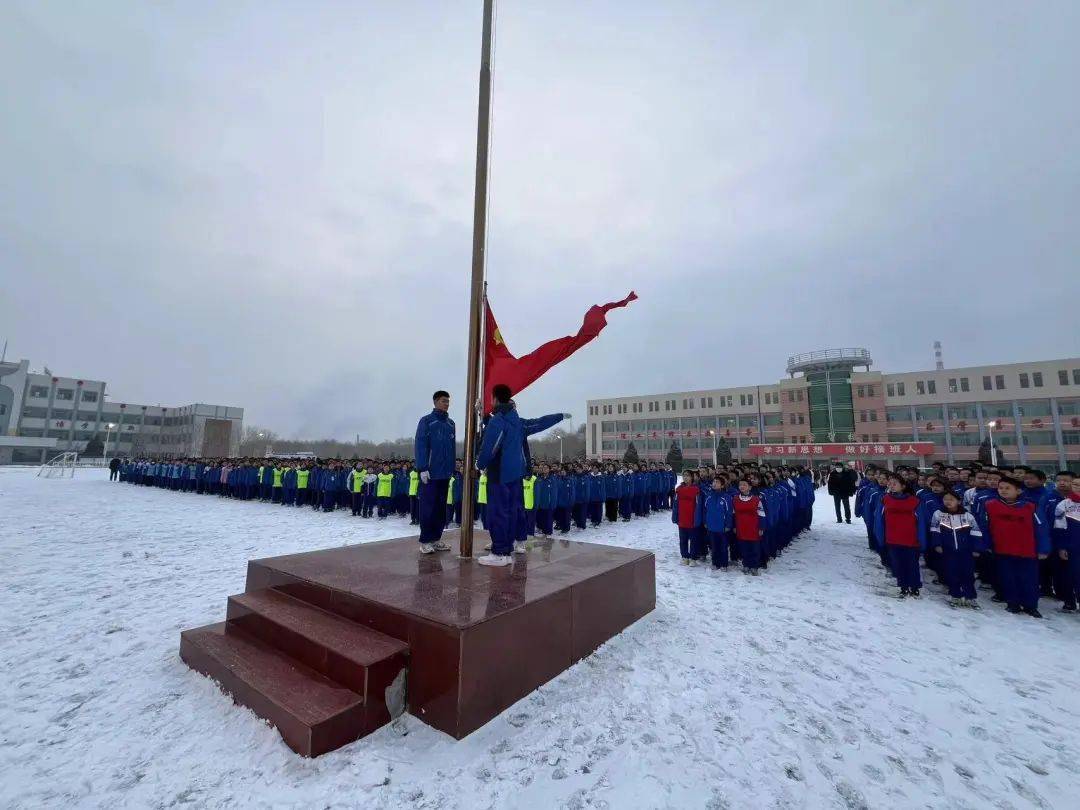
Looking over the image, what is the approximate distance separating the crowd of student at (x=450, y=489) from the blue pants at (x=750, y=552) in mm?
4105

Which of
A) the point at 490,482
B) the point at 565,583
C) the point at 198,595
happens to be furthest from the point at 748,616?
the point at 198,595

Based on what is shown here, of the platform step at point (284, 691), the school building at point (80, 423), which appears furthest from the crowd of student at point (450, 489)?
the school building at point (80, 423)

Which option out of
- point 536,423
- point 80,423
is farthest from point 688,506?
point 80,423

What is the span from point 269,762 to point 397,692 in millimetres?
835

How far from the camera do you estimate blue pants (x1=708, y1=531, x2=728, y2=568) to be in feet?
26.6

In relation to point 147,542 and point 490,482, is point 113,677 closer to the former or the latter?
point 490,482

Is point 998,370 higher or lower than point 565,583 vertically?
higher

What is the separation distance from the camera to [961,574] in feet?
20.4

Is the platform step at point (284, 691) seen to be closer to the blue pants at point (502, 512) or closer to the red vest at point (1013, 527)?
the blue pants at point (502, 512)

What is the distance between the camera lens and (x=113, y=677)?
373cm

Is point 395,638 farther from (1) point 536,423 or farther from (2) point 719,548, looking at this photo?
(2) point 719,548

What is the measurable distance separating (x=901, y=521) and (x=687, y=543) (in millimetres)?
3447

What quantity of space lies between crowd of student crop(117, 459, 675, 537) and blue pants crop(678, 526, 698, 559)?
3217 mm

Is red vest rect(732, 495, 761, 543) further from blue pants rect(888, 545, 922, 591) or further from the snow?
blue pants rect(888, 545, 922, 591)
